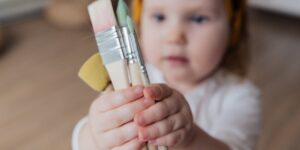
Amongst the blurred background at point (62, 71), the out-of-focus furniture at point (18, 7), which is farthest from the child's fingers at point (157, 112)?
the out-of-focus furniture at point (18, 7)

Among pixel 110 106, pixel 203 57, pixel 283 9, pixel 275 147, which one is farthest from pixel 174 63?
pixel 283 9

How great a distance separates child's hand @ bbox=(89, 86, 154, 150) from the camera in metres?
0.26

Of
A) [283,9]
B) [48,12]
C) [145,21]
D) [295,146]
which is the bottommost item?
[295,146]

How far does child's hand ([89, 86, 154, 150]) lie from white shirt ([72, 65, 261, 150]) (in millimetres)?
186

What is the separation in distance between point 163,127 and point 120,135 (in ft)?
0.08

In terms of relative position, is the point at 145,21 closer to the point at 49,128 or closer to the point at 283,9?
the point at 49,128

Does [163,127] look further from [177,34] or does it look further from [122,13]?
[177,34]

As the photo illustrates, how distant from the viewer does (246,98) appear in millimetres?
485

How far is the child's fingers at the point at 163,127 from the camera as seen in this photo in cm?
26

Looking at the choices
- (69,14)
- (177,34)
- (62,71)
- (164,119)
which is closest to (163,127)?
(164,119)

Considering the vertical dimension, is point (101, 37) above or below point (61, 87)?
above

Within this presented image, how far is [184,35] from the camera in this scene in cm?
43

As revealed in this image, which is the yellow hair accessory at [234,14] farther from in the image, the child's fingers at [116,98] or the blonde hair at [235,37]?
the child's fingers at [116,98]

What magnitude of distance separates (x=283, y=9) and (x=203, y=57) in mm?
851
